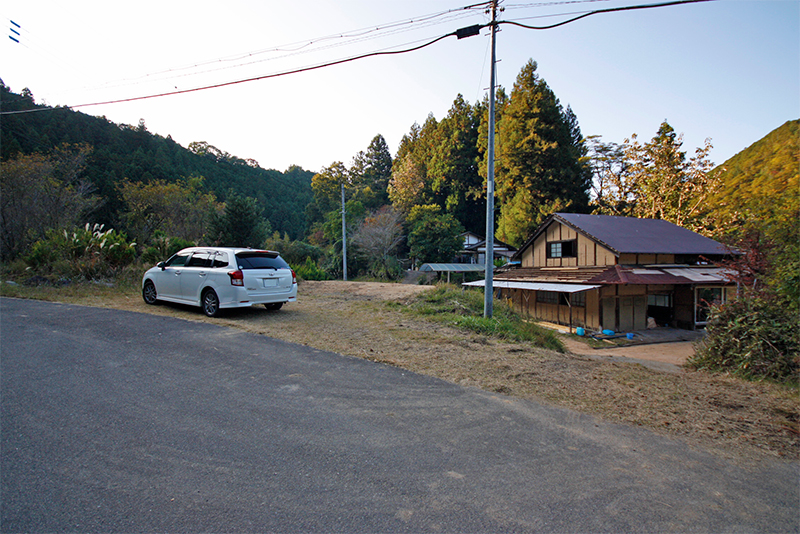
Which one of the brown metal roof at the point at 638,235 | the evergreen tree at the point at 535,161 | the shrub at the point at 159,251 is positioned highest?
the evergreen tree at the point at 535,161

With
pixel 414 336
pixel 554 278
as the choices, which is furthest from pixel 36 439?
pixel 554 278

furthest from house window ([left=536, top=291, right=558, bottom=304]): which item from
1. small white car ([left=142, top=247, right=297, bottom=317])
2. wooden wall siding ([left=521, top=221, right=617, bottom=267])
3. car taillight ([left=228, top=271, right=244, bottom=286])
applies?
car taillight ([left=228, top=271, right=244, bottom=286])

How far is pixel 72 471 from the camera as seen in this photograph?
2.66 m

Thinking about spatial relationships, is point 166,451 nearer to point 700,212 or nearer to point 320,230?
point 700,212

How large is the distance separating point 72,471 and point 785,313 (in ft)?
27.8

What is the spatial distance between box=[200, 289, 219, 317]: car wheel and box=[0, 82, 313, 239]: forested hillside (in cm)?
841

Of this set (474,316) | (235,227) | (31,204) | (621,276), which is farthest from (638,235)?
(31,204)

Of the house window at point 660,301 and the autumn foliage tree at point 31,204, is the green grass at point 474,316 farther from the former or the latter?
the autumn foliage tree at point 31,204

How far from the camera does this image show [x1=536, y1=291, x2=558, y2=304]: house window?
855 inches

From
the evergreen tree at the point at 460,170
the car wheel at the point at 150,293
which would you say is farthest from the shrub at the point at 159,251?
the evergreen tree at the point at 460,170

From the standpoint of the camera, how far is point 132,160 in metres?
37.7

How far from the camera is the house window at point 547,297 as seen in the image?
21.7m

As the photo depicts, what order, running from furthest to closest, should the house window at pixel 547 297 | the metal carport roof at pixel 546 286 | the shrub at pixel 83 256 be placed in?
1. the house window at pixel 547 297
2. the metal carport roof at pixel 546 286
3. the shrub at pixel 83 256

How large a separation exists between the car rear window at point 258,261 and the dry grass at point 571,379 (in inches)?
43.3
